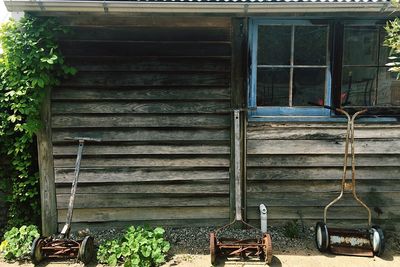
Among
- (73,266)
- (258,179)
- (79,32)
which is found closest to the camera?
(73,266)

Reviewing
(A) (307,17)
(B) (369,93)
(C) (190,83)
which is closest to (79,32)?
(C) (190,83)

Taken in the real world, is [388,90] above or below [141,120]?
above

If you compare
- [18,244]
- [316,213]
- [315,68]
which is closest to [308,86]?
[315,68]

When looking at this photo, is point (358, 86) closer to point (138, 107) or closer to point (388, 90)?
point (388, 90)

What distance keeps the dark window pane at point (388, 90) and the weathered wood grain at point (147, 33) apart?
6.86 feet

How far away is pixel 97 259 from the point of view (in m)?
4.10

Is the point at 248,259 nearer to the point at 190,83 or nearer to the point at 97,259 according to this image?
the point at 97,259

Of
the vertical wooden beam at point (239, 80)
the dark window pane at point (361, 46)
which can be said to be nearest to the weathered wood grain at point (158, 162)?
the vertical wooden beam at point (239, 80)

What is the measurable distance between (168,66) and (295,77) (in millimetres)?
1642

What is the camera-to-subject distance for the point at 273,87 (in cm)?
462

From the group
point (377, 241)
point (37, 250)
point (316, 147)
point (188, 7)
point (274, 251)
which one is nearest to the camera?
point (37, 250)

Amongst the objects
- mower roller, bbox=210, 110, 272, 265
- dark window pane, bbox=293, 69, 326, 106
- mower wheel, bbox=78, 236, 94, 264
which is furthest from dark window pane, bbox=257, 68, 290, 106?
mower wheel, bbox=78, 236, 94, 264

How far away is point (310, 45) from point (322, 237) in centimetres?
238

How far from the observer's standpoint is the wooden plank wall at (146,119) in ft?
14.6
